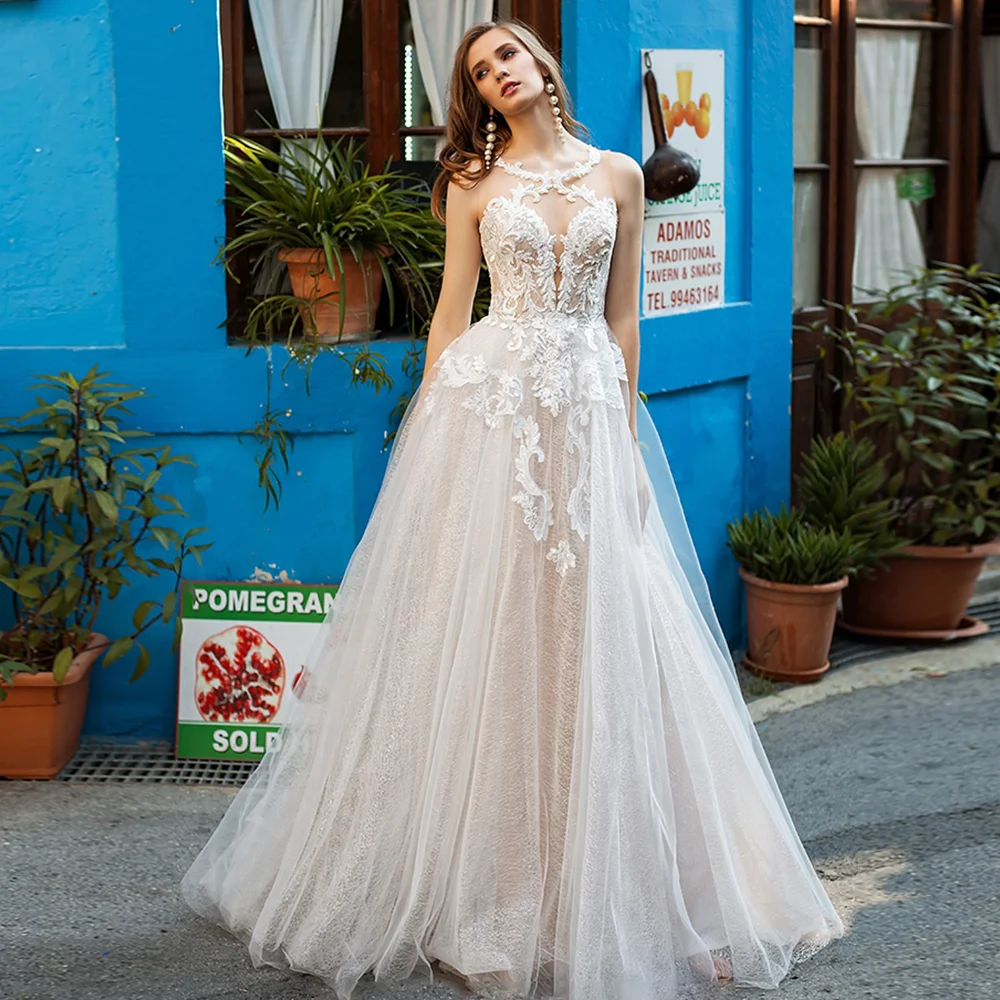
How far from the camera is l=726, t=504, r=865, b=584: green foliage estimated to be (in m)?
5.29

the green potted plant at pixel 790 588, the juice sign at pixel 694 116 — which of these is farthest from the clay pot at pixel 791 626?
the juice sign at pixel 694 116

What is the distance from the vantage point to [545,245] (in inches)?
132

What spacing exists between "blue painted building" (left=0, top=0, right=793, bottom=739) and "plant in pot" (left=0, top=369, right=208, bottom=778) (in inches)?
4.1

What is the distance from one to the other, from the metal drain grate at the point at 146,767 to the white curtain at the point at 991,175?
14.8 ft

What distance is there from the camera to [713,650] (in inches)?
140

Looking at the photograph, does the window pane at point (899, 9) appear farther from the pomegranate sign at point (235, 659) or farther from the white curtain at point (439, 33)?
the pomegranate sign at point (235, 659)

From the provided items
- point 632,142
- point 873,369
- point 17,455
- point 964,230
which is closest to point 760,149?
point 632,142

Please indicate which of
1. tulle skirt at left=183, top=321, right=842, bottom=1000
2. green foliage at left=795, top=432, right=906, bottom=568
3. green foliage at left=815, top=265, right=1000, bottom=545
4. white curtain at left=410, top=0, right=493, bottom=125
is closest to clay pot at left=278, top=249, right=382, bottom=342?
white curtain at left=410, top=0, right=493, bottom=125

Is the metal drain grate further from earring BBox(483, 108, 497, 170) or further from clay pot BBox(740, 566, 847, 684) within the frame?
earring BBox(483, 108, 497, 170)

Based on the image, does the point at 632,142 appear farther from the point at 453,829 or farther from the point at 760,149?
the point at 453,829

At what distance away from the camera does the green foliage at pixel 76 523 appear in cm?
434

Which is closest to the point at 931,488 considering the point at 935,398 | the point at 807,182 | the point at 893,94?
the point at 935,398

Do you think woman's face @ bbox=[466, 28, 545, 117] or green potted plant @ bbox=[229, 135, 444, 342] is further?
green potted plant @ bbox=[229, 135, 444, 342]

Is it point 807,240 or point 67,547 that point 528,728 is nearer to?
point 67,547
